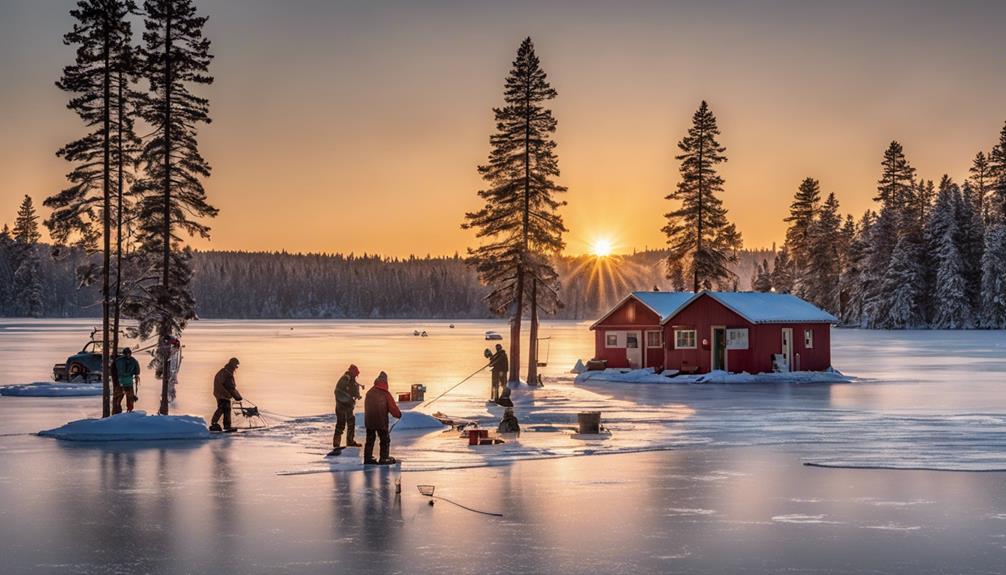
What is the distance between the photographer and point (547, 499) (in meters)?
17.8

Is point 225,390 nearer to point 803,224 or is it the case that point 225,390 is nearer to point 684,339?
point 684,339

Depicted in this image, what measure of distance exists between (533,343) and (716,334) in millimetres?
10162

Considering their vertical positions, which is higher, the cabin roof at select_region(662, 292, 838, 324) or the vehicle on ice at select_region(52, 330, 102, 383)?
the cabin roof at select_region(662, 292, 838, 324)

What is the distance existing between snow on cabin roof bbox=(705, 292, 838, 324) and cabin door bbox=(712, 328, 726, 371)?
1.38 m

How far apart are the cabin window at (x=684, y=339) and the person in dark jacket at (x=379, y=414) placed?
36.0 m

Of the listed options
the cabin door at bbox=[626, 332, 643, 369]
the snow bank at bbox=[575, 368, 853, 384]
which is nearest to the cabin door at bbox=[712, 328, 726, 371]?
the snow bank at bbox=[575, 368, 853, 384]

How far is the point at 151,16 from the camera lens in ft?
119

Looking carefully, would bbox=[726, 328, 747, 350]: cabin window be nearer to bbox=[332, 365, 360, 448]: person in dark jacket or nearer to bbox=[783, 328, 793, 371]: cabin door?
bbox=[783, 328, 793, 371]: cabin door

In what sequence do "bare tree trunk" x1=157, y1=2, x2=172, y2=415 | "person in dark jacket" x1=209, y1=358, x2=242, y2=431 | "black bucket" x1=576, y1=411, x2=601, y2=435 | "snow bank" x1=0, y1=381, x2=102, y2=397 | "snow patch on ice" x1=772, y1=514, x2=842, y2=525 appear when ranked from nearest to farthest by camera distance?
"snow patch on ice" x1=772, y1=514, x2=842, y2=525 < "person in dark jacket" x1=209, y1=358, x2=242, y2=431 < "black bucket" x1=576, y1=411, x2=601, y2=435 < "bare tree trunk" x1=157, y1=2, x2=172, y2=415 < "snow bank" x1=0, y1=381, x2=102, y2=397

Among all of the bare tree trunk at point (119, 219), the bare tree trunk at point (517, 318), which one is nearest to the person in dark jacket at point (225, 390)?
the bare tree trunk at point (119, 219)

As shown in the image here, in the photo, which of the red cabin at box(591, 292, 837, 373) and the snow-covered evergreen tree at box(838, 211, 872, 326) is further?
the snow-covered evergreen tree at box(838, 211, 872, 326)

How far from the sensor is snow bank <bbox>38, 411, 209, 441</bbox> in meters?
26.2

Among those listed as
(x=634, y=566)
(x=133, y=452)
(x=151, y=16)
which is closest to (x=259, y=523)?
(x=634, y=566)

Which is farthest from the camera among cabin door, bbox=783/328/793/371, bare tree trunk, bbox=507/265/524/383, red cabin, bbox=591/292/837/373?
cabin door, bbox=783/328/793/371
